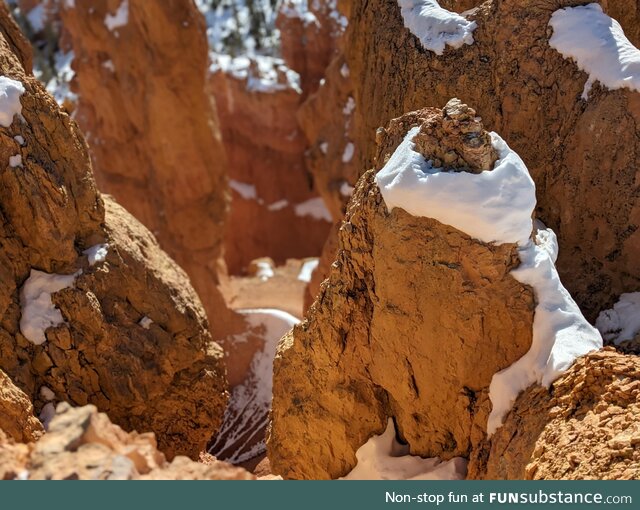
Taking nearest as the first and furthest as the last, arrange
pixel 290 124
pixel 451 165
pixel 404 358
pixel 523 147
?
pixel 451 165 < pixel 404 358 < pixel 523 147 < pixel 290 124

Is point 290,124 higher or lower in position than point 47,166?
lower

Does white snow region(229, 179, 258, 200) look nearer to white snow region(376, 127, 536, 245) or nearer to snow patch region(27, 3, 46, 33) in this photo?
white snow region(376, 127, 536, 245)

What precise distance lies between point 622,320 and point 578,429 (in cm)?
231

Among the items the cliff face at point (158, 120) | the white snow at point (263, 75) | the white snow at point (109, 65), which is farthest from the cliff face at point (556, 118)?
the white snow at point (263, 75)

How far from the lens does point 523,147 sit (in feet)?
28.1

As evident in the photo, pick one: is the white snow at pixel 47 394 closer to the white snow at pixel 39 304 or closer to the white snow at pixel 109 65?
the white snow at pixel 39 304

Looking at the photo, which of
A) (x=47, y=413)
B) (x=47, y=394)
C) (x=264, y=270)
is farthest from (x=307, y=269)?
(x=47, y=413)

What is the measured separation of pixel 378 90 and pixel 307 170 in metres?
15.4

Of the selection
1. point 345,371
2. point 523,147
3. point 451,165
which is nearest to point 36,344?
point 345,371

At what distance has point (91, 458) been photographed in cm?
454

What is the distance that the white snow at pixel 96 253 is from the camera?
9430mm

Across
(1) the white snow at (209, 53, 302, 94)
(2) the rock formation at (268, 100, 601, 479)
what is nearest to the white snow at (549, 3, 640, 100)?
(2) the rock formation at (268, 100, 601, 479)

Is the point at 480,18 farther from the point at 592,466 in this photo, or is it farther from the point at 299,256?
the point at 299,256

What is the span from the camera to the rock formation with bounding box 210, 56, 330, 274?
83.1ft
